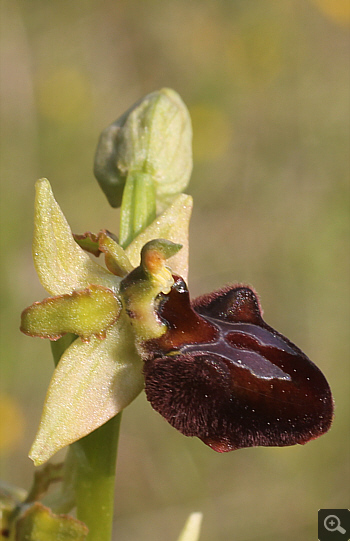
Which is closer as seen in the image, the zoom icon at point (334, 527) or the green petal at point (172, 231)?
the green petal at point (172, 231)

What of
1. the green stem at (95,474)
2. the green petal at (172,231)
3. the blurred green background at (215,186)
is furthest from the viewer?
the blurred green background at (215,186)

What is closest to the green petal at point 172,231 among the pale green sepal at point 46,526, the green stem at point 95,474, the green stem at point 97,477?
the green stem at point 95,474

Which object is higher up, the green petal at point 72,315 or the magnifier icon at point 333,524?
the green petal at point 72,315

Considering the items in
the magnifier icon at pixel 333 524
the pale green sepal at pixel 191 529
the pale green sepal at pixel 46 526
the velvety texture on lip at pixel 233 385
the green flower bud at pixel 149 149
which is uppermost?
the green flower bud at pixel 149 149

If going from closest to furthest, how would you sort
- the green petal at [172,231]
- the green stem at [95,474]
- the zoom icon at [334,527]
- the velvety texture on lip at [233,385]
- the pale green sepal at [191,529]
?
the velvety texture on lip at [233,385] < the green stem at [95,474] < the green petal at [172,231] < the pale green sepal at [191,529] < the zoom icon at [334,527]

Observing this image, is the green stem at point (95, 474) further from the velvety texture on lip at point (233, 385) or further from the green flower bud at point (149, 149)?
the green flower bud at point (149, 149)
